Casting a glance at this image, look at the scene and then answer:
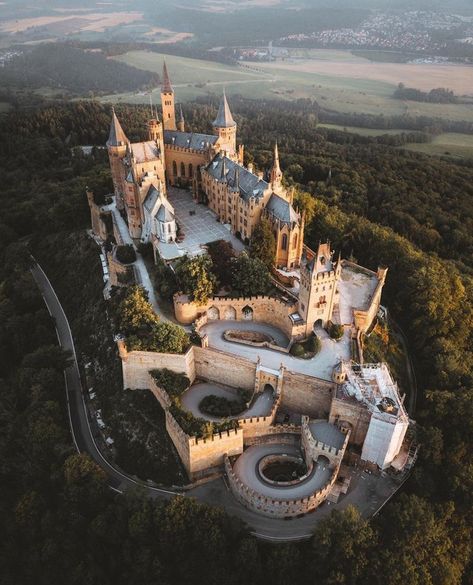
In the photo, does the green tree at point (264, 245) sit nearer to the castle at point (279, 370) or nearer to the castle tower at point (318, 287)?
the castle at point (279, 370)

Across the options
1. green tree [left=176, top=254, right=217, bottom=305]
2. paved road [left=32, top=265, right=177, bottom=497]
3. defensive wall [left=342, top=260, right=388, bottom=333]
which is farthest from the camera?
defensive wall [left=342, top=260, right=388, bottom=333]

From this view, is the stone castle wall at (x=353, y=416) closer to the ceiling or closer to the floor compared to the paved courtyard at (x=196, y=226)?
closer to the floor

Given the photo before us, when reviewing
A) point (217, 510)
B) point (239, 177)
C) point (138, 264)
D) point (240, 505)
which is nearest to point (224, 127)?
point (239, 177)

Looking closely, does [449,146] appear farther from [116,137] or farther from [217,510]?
[217,510]

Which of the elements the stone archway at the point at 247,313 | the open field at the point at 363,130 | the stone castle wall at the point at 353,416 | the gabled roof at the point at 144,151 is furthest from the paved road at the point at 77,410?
the open field at the point at 363,130

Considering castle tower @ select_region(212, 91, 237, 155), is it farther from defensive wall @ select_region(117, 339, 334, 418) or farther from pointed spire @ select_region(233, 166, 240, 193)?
defensive wall @ select_region(117, 339, 334, 418)

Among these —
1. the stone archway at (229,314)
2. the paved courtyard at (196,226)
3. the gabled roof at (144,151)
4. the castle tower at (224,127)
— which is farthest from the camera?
the castle tower at (224,127)

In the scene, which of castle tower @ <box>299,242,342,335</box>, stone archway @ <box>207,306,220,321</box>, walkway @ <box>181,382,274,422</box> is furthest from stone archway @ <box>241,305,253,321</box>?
walkway @ <box>181,382,274,422</box>
